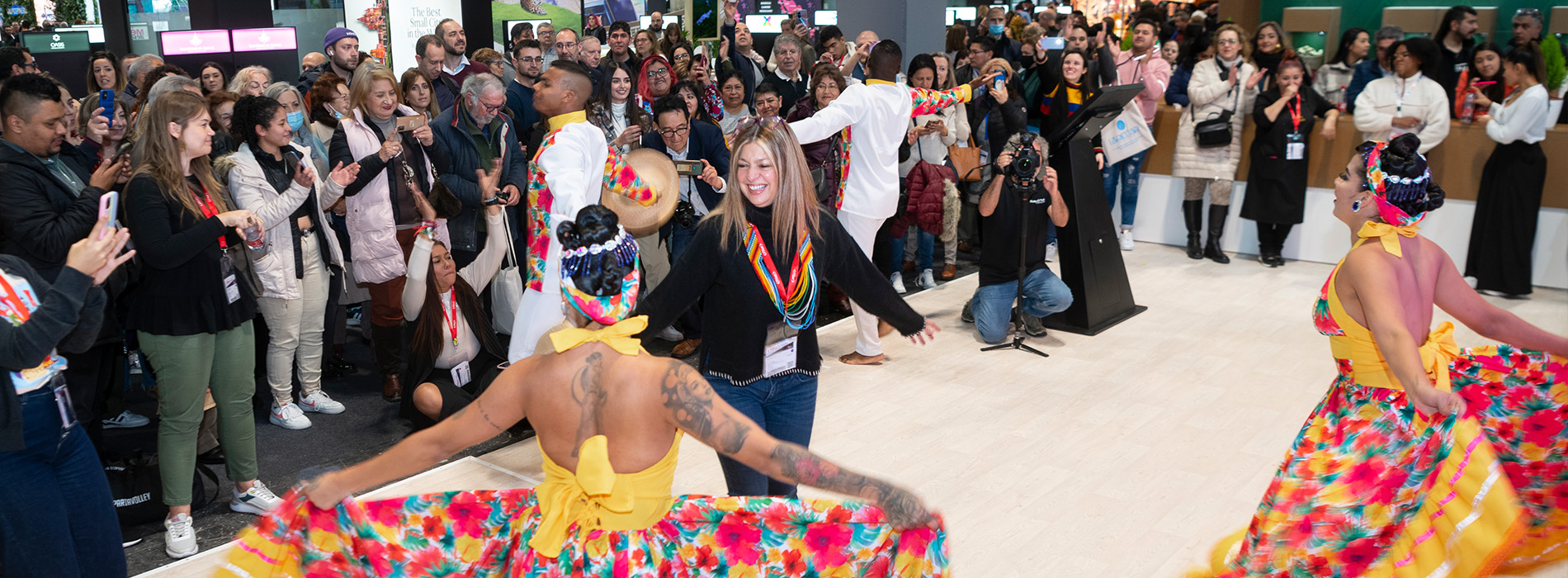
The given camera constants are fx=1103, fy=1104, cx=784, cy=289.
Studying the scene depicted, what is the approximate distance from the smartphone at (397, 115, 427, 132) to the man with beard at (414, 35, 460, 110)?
1751mm

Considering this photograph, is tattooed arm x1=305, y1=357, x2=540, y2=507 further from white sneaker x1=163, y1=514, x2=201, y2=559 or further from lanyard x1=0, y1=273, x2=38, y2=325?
white sneaker x1=163, y1=514, x2=201, y2=559

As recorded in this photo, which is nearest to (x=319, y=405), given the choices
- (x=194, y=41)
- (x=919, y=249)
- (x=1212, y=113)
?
(x=919, y=249)

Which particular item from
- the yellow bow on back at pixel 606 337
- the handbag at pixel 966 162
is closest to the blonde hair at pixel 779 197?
the yellow bow on back at pixel 606 337

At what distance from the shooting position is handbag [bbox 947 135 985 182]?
7766mm

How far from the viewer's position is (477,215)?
6.10 metres

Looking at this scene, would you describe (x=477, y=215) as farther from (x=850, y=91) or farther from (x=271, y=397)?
(x=850, y=91)

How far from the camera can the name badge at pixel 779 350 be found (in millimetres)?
3213

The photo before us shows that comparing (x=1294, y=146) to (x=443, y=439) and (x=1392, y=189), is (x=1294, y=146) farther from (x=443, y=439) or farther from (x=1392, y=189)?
(x=443, y=439)

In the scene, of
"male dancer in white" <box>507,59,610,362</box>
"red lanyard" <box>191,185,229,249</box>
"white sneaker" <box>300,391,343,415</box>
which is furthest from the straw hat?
"red lanyard" <box>191,185,229,249</box>

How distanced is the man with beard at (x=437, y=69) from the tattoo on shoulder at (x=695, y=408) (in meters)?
5.57

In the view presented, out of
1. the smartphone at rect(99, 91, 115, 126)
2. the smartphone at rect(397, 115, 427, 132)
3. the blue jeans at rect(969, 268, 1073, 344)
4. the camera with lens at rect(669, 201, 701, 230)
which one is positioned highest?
the smartphone at rect(99, 91, 115, 126)

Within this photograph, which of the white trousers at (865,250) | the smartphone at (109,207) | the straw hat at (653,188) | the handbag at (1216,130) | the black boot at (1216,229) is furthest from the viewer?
the black boot at (1216,229)

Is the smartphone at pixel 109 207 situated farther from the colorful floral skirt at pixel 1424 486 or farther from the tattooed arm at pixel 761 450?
the colorful floral skirt at pixel 1424 486

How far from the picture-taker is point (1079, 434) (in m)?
5.04
